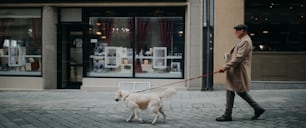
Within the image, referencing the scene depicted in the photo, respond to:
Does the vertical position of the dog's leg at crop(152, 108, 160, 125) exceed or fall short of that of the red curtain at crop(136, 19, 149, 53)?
it falls short

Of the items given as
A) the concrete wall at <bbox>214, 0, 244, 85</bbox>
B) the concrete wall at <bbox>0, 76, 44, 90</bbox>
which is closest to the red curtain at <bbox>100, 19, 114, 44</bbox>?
the concrete wall at <bbox>0, 76, 44, 90</bbox>

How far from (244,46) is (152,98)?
210 cm

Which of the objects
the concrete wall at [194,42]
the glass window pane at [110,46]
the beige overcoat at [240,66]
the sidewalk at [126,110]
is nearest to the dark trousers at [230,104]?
the beige overcoat at [240,66]

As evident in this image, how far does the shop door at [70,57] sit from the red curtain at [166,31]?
113 inches

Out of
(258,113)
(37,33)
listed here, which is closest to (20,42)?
(37,33)

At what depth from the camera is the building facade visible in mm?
14430

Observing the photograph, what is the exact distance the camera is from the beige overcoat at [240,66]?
8.88 meters

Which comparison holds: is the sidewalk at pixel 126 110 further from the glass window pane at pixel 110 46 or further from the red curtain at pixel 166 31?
the red curtain at pixel 166 31

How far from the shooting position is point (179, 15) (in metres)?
14.9

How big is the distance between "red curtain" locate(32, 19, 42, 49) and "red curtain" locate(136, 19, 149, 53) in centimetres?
341

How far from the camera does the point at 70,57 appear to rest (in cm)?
1598

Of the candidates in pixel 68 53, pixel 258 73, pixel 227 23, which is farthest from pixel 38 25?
pixel 258 73

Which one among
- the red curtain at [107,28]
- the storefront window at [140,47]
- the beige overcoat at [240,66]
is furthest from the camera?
the red curtain at [107,28]

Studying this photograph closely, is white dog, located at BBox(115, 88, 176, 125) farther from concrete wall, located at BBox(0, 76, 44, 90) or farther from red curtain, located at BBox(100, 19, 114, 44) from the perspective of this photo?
concrete wall, located at BBox(0, 76, 44, 90)
